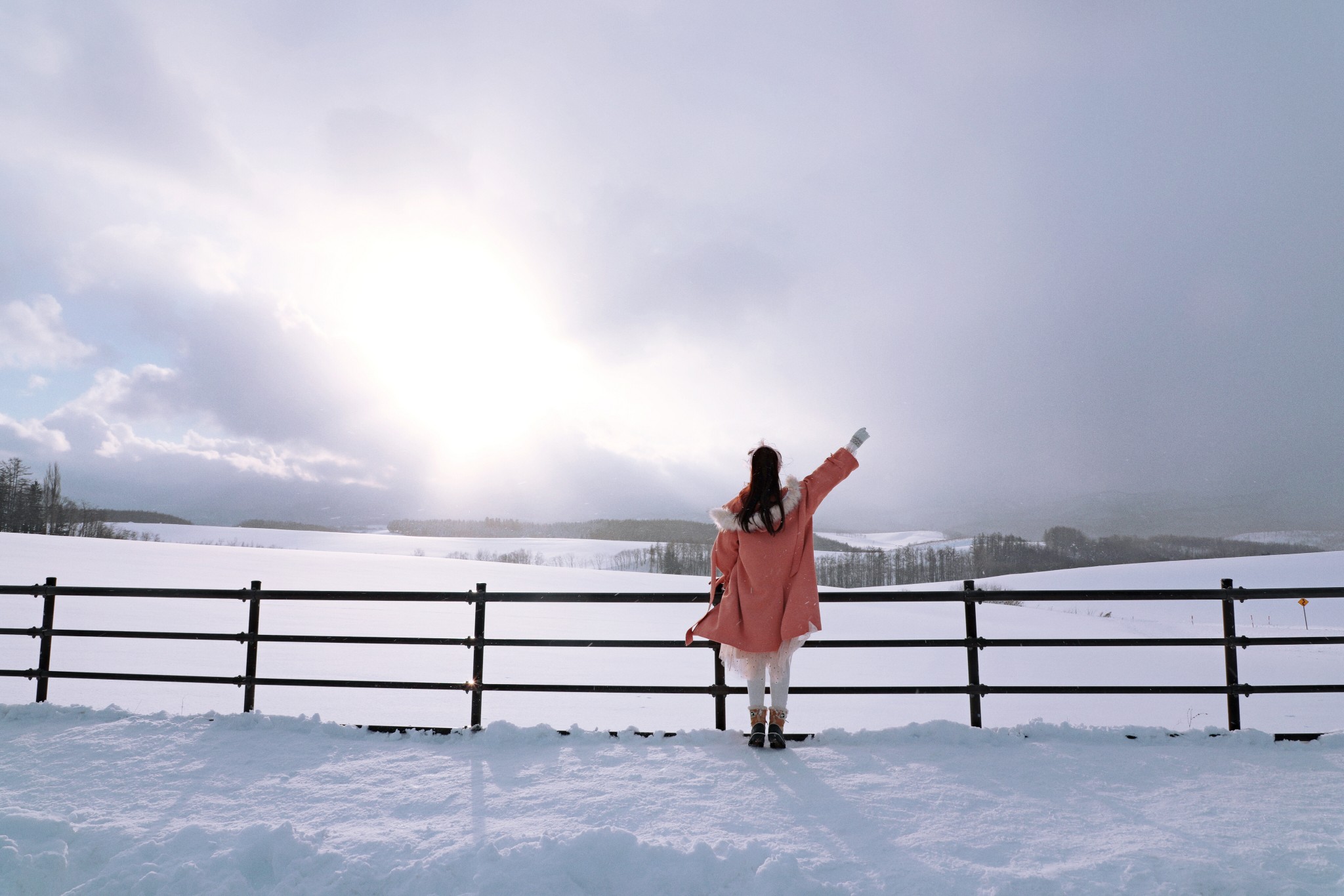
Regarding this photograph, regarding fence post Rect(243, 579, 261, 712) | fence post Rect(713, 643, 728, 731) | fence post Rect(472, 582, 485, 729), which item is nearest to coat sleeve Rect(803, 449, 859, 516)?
fence post Rect(713, 643, 728, 731)

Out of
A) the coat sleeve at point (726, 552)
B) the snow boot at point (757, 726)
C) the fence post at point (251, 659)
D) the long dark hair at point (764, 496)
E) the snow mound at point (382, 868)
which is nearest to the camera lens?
the snow mound at point (382, 868)

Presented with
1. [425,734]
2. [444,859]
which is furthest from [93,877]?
[425,734]

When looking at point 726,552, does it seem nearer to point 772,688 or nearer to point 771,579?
point 771,579

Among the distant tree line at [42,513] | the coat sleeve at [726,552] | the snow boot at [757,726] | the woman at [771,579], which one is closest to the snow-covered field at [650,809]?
the snow boot at [757,726]

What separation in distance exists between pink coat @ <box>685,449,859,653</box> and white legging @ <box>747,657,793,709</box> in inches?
7.7

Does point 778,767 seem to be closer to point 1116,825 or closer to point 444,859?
point 1116,825

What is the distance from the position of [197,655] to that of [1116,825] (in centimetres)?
1685

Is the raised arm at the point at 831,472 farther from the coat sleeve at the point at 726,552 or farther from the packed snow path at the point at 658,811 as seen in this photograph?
the packed snow path at the point at 658,811

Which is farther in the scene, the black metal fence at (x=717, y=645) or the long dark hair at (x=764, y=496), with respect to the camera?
the black metal fence at (x=717, y=645)

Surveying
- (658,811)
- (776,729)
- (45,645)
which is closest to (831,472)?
(776,729)

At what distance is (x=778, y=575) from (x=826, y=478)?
815 millimetres

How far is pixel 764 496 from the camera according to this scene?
16.5 feet

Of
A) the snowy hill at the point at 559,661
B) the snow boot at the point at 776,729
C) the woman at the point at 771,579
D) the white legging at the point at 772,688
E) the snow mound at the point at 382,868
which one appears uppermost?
the woman at the point at 771,579

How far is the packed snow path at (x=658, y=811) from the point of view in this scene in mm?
3189
